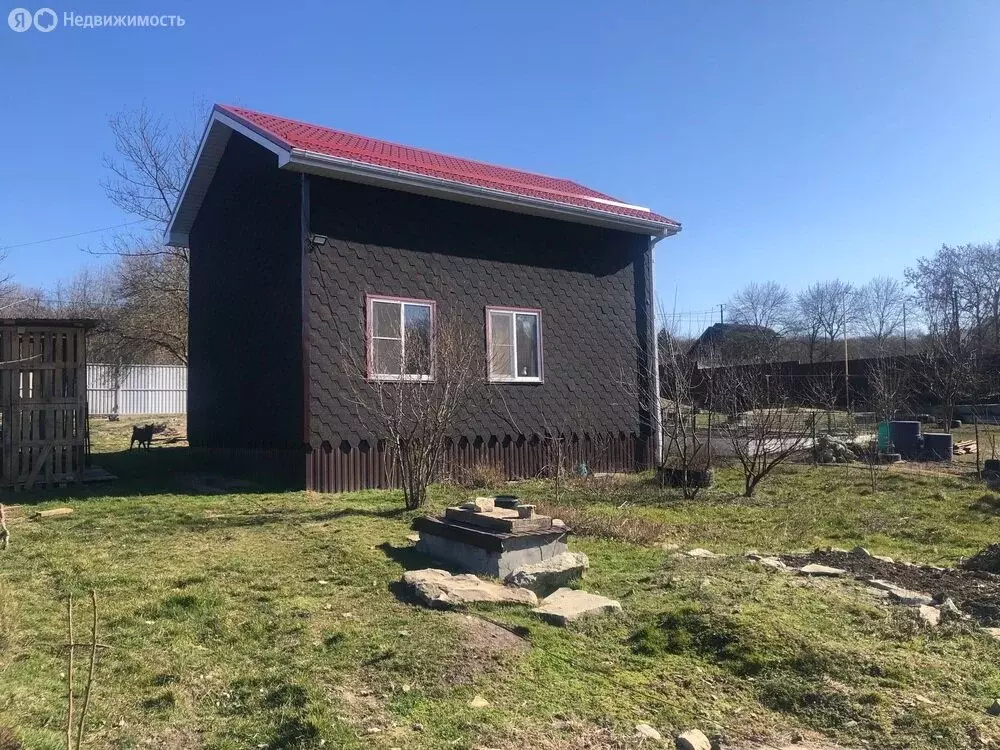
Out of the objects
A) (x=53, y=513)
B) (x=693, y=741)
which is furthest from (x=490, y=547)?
(x=53, y=513)

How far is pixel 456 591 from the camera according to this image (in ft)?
16.5

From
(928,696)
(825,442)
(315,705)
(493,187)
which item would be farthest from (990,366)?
(315,705)

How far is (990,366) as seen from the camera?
27609 millimetres

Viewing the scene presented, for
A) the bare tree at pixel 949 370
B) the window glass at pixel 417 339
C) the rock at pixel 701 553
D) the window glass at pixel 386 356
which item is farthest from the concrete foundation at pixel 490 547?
the bare tree at pixel 949 370

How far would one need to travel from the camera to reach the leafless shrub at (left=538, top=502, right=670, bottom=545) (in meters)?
7.25

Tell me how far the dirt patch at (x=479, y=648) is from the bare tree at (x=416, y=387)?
13.9 ft

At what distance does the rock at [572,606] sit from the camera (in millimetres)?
4637

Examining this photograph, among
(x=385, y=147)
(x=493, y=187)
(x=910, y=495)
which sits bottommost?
(x=910, y=495)

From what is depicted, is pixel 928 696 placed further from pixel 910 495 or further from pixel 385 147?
pixel 385 147

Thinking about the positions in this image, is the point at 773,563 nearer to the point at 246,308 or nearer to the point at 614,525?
the point at 614,525

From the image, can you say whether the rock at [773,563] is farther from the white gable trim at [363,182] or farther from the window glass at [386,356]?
the white gable trim at [363,182]

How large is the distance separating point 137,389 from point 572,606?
2990cm

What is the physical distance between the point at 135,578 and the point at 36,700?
85.9 inches

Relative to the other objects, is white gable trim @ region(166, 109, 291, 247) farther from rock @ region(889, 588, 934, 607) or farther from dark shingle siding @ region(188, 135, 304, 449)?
rock @ region(889, 588, 934, 607)
